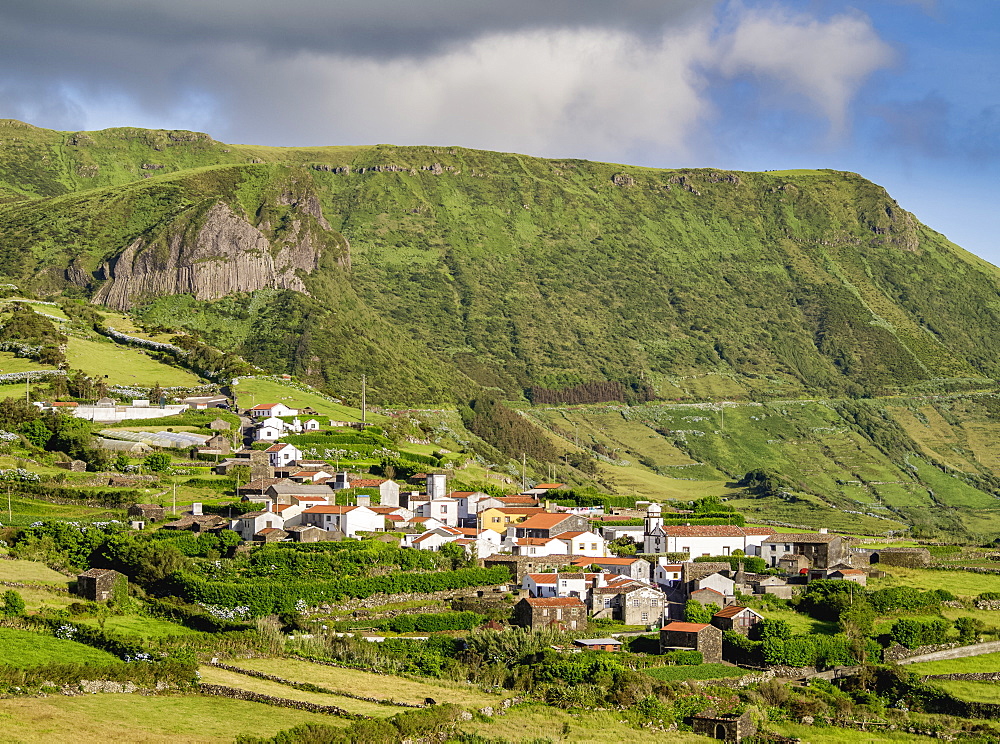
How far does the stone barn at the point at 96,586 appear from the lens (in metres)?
58.5

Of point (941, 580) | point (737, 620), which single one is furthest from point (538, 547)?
point (941, 580)

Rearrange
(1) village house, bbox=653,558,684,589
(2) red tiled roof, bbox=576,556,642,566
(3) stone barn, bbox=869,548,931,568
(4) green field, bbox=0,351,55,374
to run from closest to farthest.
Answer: (1) village house, bbox=653,558,684,589 < (2) red tiled roof, bbox=576,556,642,566 < (3) stone barn, bbox=869,548,931,568 < (4) green field, bbox=0,351,55,374

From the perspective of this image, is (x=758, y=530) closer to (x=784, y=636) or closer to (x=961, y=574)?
(x=961, y=574)

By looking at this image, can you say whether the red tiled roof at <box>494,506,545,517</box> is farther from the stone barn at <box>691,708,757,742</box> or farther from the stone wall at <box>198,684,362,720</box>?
the stone wall at <box>198,684,362,720</box>

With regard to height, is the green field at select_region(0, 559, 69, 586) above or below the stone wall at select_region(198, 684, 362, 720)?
above

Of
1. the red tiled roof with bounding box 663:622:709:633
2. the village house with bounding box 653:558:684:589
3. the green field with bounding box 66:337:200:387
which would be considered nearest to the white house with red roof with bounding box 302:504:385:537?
the village house with bounding box 653:558:684:589

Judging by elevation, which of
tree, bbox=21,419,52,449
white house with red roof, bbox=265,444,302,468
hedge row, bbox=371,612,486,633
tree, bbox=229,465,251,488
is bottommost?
hedge row, bbox=371,612,486,633

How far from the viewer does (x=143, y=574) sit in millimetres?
61594

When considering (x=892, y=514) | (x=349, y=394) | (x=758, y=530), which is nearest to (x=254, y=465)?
(x=758, y=530)

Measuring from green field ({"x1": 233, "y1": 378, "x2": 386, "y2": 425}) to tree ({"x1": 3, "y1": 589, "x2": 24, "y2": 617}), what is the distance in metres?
62.2

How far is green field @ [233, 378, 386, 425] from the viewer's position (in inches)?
4705

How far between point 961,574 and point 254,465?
149 feet

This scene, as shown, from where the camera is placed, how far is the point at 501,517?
81125 millimetres

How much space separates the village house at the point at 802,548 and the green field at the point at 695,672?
21089 mm
